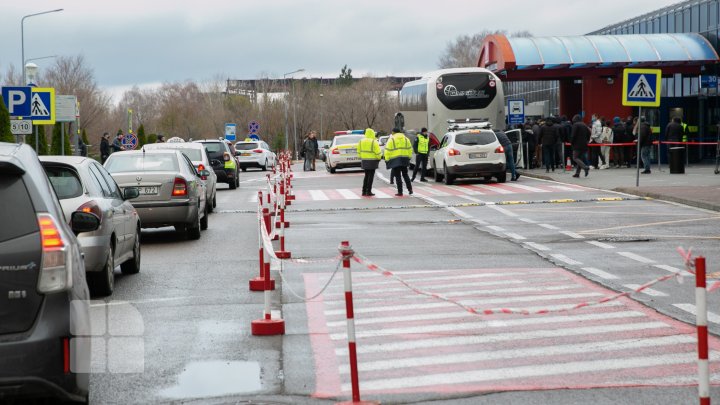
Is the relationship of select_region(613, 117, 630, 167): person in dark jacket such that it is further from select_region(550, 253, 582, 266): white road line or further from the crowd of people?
select_region(550, 253, 582, 266): white road line

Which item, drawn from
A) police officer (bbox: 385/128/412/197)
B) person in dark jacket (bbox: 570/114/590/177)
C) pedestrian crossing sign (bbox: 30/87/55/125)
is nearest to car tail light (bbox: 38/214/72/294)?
pedestrian crossing sign (bbox: 30/87/55/125)

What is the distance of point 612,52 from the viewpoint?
4769cm

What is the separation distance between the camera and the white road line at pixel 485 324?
9.63 metres

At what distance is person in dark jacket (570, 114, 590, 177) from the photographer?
35031 mm

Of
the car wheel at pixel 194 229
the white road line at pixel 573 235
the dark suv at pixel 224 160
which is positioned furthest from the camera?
the dark suv at pixel 224 160

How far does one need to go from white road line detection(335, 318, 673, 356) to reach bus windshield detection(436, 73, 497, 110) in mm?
31739

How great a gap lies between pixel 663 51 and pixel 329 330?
40.2 m

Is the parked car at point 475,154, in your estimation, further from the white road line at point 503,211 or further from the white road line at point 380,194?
the white road line at point 503,211

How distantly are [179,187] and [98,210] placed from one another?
636cm

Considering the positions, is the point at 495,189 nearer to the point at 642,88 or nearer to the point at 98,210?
the point at 642,88

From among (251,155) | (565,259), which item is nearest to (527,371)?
(565,259)

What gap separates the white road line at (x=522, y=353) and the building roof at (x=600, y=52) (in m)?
38.6

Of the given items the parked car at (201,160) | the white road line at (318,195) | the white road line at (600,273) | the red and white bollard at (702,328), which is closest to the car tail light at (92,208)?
the white road line at (600,273)

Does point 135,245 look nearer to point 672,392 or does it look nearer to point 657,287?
point 657,287
